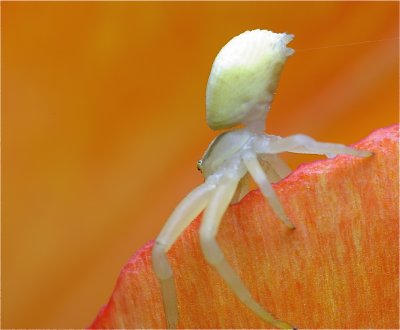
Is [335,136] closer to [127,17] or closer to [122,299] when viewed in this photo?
[127,17]

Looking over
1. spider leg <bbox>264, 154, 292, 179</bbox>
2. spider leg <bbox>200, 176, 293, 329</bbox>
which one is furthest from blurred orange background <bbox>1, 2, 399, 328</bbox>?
spider leg <bbox>200, 176, 293, 329</bbox>

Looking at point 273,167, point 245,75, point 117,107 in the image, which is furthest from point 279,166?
point 117,107

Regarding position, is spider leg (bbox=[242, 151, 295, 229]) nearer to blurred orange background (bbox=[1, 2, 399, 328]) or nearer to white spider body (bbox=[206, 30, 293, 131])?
white spider body (bbox=[206, 30, 293, 131])

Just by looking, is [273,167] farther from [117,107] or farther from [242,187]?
[117,107]

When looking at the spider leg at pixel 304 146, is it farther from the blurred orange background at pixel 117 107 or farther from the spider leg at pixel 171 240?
the blurred orange background at pixel 117 107

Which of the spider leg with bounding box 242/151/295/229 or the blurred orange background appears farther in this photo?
the blurred orange background

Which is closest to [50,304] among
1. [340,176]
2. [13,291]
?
[13,291]
